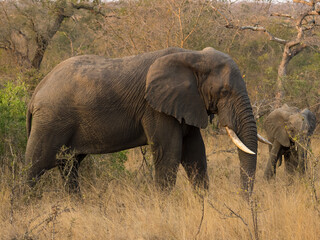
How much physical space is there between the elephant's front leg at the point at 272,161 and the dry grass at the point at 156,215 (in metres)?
1.87

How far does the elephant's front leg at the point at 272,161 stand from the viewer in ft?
26.3

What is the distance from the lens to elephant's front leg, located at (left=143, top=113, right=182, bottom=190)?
5.57m

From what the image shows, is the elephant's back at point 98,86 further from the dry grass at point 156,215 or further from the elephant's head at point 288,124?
the elephant's head at point 288,124

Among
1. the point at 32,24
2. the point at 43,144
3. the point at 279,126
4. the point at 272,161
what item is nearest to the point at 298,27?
the point at 279,126

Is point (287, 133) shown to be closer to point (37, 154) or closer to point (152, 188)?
point (152, 188)

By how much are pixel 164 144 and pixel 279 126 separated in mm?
3692

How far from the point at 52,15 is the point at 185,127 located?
33.5ft

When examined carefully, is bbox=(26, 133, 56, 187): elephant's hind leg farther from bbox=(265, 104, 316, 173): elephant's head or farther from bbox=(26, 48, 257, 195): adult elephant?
bbox=(265, 104, 316, 173): elephant's head

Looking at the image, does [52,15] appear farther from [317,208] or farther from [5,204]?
[317,208]

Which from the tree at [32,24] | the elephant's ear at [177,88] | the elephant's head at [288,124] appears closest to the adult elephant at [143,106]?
the elephant's ear at [177,88]

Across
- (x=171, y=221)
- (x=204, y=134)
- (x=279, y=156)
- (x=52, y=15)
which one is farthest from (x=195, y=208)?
(x=52, y=15)

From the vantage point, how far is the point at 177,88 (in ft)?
18.4

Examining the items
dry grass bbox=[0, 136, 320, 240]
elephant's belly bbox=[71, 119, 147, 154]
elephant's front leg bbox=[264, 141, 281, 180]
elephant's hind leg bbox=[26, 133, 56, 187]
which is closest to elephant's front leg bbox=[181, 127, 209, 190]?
dry grass bbox=[0, 136, 320, 240]

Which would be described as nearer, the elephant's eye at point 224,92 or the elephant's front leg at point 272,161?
the elephant's eye at point 224,92
